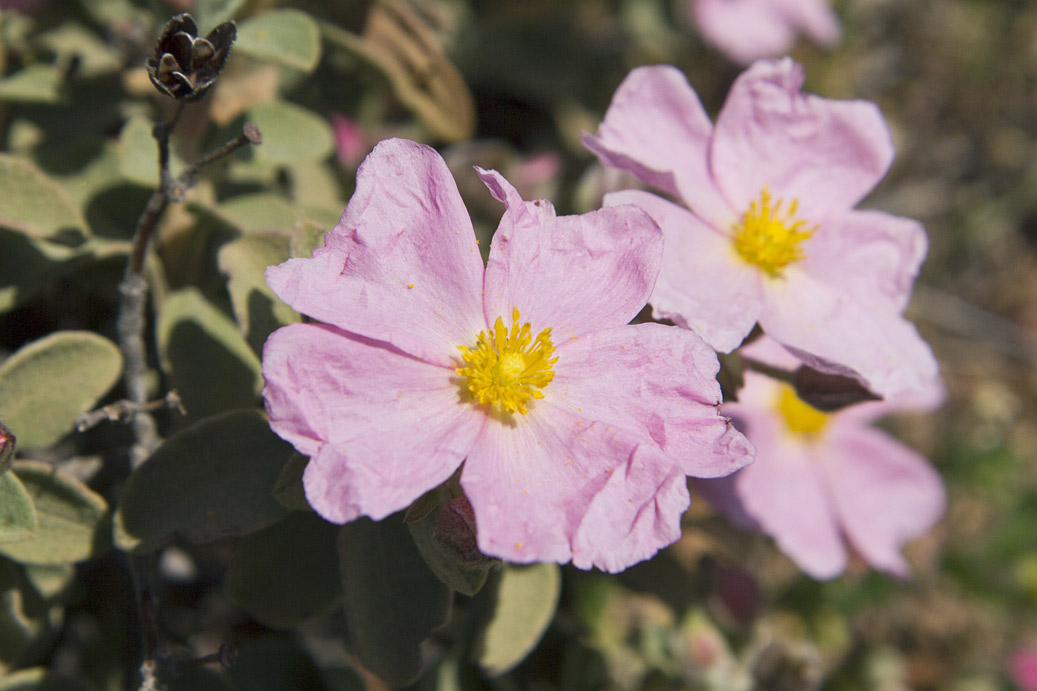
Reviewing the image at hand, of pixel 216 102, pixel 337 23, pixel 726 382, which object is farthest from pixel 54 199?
pixel 726 382

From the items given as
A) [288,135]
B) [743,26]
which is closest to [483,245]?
[288,135]

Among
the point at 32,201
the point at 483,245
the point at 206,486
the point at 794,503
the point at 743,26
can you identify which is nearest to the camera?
the point at 206,486

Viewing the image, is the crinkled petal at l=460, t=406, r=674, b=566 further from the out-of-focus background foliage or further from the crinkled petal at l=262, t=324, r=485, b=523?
the out-of-focus background foliage

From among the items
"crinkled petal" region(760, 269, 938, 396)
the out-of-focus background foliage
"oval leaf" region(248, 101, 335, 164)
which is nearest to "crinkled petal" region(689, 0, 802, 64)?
the out-of-focus background foliage

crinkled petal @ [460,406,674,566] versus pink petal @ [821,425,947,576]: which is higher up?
Result: crinkled petal @ [460,406,674,566]

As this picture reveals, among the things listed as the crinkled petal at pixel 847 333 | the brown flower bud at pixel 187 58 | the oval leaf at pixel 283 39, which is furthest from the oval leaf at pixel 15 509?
the crinkled petal at pixel 847 333

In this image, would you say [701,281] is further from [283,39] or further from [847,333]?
[283,39]
